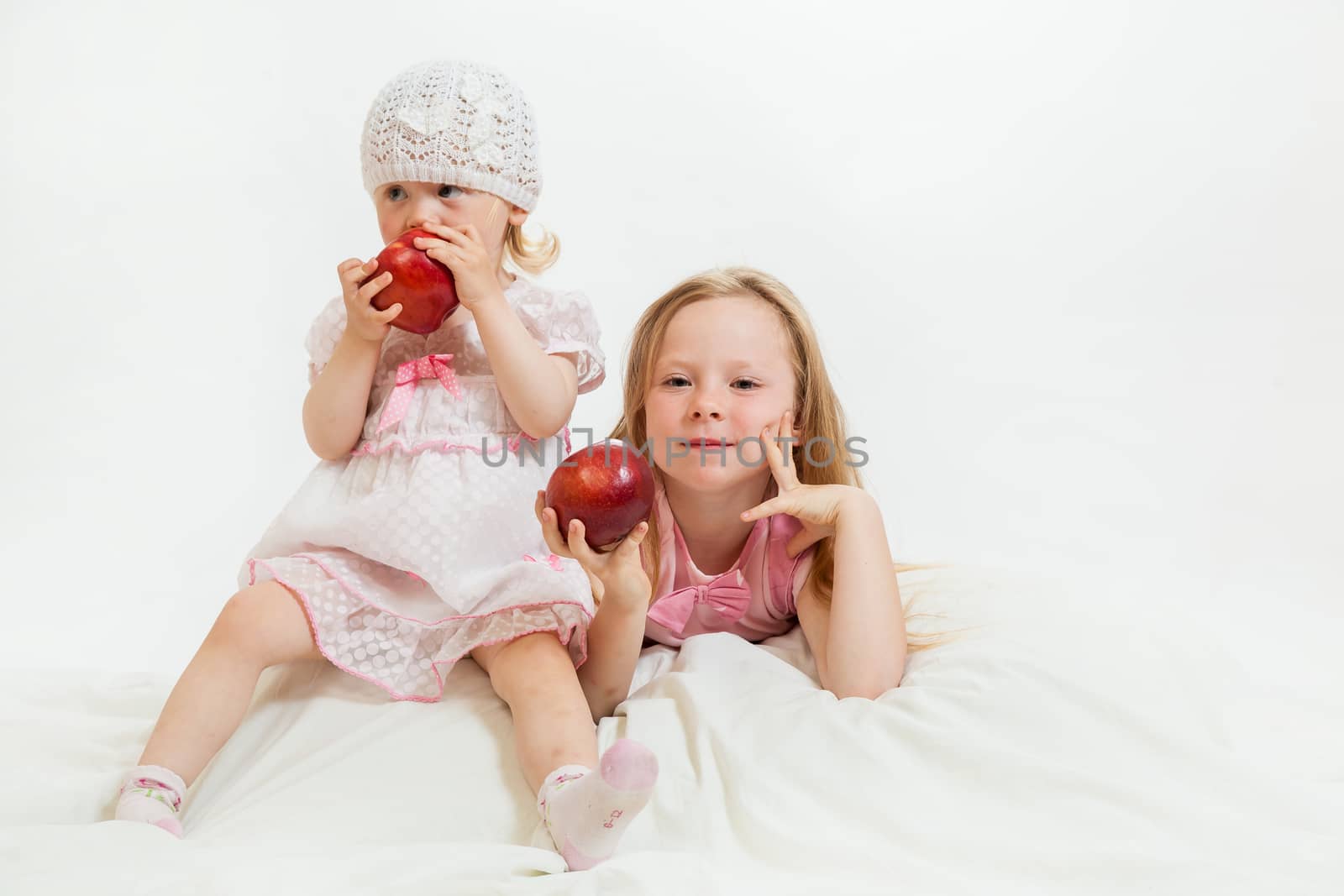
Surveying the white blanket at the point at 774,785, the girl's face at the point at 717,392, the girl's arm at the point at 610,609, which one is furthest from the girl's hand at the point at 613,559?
the girl's face at the point at 717,392

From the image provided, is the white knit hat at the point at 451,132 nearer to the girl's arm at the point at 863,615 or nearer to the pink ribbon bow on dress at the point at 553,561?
the pink ribbon bow on dress at the point at 553,561

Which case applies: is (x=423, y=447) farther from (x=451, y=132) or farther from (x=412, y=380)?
(x=451, y=132)

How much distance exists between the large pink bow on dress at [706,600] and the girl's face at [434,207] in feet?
2.55

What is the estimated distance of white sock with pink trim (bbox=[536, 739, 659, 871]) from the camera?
5.06 ft

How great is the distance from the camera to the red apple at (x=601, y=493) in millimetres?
1884

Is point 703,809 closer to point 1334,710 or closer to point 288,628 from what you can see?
point 288,628

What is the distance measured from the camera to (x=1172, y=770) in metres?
1.81

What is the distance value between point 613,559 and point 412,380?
553mm

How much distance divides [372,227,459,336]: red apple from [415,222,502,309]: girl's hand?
2cm

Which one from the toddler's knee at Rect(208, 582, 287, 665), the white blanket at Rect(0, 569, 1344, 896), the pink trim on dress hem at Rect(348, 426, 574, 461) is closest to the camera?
the white blanket at Rect(0, 569, 1344, 896)

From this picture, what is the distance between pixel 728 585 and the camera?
7.85ft

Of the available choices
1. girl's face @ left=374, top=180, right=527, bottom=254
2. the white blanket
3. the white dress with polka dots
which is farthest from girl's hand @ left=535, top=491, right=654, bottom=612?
girl's face @ left=374, top=180, right=527, bottom=254

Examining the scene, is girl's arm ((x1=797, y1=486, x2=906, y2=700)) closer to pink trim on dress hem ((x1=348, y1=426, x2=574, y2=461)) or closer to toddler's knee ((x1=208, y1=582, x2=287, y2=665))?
pink trim on dress hem ((x1=348, y1=426, x2=574, y2=461))

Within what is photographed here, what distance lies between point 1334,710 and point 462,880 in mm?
1746
